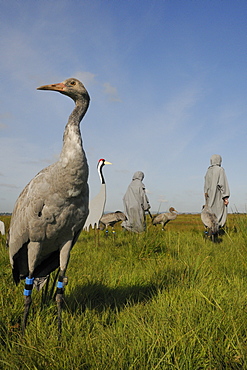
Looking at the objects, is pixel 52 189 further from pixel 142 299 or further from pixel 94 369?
pixel 142 299

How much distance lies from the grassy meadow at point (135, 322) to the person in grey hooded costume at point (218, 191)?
5118 millimetres

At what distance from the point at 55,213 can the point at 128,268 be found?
7.85ft

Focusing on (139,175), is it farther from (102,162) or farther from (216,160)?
(216,160)

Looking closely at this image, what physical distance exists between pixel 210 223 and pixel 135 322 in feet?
22.1

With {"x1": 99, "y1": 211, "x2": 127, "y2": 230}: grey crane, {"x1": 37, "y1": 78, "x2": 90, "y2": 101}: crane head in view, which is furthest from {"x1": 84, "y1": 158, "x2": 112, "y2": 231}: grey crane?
{"x1": 37, "y1": 78, "x2": 90, "y2": 101}: crane head

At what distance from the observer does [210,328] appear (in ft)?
8.16

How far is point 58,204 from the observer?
2775mm

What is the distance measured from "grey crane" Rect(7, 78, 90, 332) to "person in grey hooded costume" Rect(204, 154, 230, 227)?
7668 millimetres

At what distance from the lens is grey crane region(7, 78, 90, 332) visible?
276 cm

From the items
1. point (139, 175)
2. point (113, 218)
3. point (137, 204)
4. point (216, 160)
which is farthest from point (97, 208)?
point (216, 160)

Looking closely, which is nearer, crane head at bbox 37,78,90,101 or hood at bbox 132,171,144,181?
crane head at bbox 37,78,90,101

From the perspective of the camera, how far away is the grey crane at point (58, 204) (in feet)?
9.06

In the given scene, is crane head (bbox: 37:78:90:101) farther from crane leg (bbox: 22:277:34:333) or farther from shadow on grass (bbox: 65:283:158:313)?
shadow on grass (bbox: 65:283:158:313)

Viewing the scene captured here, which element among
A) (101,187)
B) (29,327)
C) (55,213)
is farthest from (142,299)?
(101,187)
